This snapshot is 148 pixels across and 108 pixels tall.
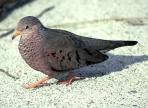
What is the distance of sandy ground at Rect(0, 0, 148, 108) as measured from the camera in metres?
6.34

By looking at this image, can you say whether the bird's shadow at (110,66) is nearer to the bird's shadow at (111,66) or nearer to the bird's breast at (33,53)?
the bird's shadow at (111,66)

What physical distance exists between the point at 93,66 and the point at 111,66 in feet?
0.84

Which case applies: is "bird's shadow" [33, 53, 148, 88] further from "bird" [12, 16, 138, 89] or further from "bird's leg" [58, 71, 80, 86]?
"bird" [12, 16, 138, 89]

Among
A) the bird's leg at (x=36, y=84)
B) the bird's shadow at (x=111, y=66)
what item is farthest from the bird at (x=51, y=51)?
the bird's shadow at (x=111, y=66)

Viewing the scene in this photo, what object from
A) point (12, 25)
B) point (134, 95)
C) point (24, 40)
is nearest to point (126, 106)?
point (134, 95)

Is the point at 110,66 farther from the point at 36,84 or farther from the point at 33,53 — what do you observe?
the point at 33,53

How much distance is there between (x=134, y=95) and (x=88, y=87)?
0.62 m

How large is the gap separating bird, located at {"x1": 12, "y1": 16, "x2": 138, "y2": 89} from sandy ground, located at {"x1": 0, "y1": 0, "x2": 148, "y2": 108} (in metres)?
0.28

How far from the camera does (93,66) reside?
24.5 feet

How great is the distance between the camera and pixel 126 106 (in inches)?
241

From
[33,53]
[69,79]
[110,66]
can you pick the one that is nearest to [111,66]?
[110,66]

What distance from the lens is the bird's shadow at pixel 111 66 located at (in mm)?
7200

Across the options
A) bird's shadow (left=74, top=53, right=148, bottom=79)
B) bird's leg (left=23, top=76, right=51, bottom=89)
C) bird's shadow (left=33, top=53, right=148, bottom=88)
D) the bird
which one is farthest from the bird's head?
bird's shadow (left=74, top=53, right=148, bottom=79)

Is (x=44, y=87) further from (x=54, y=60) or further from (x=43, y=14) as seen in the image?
(x=43, y=14)
